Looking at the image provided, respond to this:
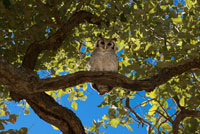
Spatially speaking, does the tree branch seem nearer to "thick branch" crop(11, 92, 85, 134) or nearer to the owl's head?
"thick branch" crop(11, 92, 85, 134)

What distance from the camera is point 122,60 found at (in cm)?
702

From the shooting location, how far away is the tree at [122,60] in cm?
450

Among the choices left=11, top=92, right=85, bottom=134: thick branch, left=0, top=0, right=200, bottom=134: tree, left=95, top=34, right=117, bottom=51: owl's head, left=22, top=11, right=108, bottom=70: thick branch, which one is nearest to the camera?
left=0, top=0, right=200, bottom=134: tree

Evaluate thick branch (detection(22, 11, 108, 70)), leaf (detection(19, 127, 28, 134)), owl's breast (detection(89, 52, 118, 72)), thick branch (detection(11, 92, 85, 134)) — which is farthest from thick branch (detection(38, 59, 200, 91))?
thick branch (detection(22, 11, 108, 70))

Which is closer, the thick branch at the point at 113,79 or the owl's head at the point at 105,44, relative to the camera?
the thick branch at the point at 113,79

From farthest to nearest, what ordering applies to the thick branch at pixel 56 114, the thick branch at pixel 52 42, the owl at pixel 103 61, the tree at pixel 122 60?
the owl at pixel 103 61, the thick branch at pixel 52 42, the thick branch at pixel 56 114, the tree at pixel 122 60

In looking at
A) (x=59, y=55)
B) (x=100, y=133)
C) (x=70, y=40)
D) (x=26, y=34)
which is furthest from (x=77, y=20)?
(x=100, y=133)

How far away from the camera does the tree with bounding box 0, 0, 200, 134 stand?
14.8 ft

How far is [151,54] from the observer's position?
20.7 ft

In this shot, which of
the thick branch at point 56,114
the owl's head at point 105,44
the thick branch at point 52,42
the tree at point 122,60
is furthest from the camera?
the owl's head at point 105,44

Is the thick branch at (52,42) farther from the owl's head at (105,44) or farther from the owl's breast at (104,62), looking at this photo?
the owl's breast at (104,62)

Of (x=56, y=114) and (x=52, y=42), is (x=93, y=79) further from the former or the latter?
(x=52, y=42)

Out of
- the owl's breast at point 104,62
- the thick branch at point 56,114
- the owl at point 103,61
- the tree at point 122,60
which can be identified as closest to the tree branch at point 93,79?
the tree at point 122,60

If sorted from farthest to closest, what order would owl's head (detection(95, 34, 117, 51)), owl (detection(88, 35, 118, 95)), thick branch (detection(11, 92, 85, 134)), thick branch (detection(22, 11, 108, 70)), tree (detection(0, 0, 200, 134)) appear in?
owl's head (detection(95, 34, 117, 51)), owl (detection(88, 35, 118, 95)), thick branch (detection(22, 11, 108, 70)), thick branch (detection(11, 92, 85, 134)), tree (detection(0, 0, 200, 134))
